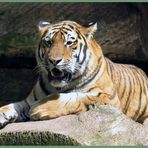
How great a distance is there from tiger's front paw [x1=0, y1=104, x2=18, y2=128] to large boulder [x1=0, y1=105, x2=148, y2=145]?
26 centimetres

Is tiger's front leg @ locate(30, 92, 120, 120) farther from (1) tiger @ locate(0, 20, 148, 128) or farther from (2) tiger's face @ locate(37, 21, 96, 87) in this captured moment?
(2) tiger's face @ locate(37, 21, 96, 87)

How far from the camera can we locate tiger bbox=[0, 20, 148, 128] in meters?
9.20

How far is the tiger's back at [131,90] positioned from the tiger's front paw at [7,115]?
3.62 feet

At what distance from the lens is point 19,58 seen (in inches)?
458

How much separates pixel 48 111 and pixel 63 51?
609 mm

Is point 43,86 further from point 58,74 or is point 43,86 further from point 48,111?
point 48,111

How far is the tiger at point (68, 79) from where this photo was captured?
920cm

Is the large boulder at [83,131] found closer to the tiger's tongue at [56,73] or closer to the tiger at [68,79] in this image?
the tiger at [68,79]

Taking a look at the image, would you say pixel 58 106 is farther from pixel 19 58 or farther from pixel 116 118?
pixel 19 58

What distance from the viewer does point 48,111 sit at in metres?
9.14

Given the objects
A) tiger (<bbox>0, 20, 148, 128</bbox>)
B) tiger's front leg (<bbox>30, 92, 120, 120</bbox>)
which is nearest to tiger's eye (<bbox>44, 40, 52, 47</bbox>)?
tiger (<bbox>0, 20, 148, 128</bbox>)

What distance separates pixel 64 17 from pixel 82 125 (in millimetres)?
3129

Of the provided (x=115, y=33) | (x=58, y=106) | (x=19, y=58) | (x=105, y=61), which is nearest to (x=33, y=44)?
(x=19, y=58)

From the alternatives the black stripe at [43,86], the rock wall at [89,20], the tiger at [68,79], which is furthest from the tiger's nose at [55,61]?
the rock wall at [89,20]
